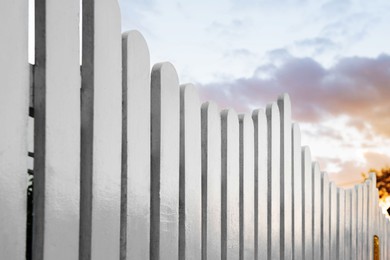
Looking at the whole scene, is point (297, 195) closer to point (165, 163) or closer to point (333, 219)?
point (333, 219)

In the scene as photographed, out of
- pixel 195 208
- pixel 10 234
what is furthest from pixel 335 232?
pixel 10 234

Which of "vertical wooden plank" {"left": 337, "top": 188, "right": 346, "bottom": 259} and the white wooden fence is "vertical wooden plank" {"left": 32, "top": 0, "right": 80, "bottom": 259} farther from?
"vertical wooden plank" {"left": 337, "top": 188, "right": 346, "bottom": 259}

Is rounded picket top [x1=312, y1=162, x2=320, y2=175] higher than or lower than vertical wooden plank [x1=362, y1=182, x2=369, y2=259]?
higher

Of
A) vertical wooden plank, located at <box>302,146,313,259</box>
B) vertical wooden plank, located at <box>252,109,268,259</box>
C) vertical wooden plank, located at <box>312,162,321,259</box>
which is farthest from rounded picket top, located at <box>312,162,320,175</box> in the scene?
vertical wooden plank, located at <box>252,109,268,259</box>

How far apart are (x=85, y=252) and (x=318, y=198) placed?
3.01 meters

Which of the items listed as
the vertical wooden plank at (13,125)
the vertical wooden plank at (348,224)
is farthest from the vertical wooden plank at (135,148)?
the vertical wooden plank at (348,224)

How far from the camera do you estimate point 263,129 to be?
13.9ft

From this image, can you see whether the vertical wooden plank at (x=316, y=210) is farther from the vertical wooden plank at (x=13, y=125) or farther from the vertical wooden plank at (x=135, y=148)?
the vertical wooden plank at (x=13, y=125)

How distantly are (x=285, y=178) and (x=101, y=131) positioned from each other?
7.07 feet

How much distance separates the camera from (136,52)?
2844mm

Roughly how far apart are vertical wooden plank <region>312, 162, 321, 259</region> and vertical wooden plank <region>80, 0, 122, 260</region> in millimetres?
2719

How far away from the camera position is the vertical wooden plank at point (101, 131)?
254 cm

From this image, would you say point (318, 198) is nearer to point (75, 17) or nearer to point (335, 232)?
point (335, 232)

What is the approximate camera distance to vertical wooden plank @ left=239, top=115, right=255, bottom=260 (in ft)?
12.7
